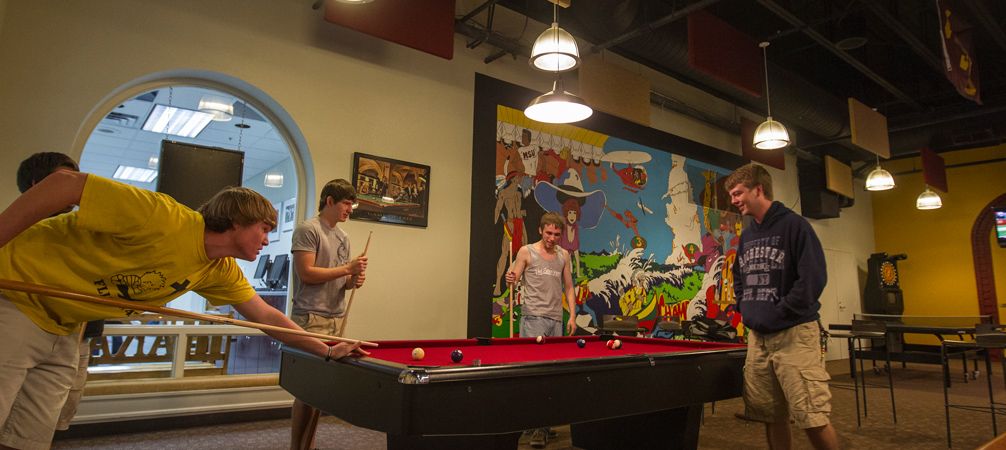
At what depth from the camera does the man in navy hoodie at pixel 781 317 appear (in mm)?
2436

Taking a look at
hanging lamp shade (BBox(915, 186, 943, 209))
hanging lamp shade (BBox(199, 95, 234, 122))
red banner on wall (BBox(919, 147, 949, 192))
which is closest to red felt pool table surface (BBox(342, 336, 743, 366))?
hanging lamp shade (BBox(199, 95, 234, 122))

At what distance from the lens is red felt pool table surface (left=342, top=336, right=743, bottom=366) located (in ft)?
8.05

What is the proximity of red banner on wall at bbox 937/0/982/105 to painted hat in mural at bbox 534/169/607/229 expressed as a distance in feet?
10.8

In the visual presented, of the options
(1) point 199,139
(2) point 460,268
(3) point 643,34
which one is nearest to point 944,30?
(3) point 643,34

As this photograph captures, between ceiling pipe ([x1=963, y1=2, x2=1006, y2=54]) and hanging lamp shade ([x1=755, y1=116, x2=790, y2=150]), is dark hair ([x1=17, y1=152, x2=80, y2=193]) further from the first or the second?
ceiling pipe ([x1=963, y1=2, x2=1006, y2=54])

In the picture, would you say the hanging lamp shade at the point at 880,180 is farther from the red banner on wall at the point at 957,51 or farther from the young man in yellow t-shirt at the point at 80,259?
the young man in yellow t-shirt at the point at 80,259

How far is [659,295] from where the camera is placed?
679cm

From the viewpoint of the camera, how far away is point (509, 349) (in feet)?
9.43

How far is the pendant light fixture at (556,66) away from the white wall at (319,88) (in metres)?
1.56

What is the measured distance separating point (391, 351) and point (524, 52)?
3.83 meters

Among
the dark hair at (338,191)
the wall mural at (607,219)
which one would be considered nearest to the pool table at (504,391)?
the dark hair at (338,191)

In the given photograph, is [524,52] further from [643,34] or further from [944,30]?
[944,30]

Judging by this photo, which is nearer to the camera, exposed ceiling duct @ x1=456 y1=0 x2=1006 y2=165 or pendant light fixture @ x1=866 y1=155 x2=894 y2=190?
exposed ceiling duct @ x1=456 y1=0 x2=1006 y2=165

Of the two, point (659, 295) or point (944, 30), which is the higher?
point (944, 30)
